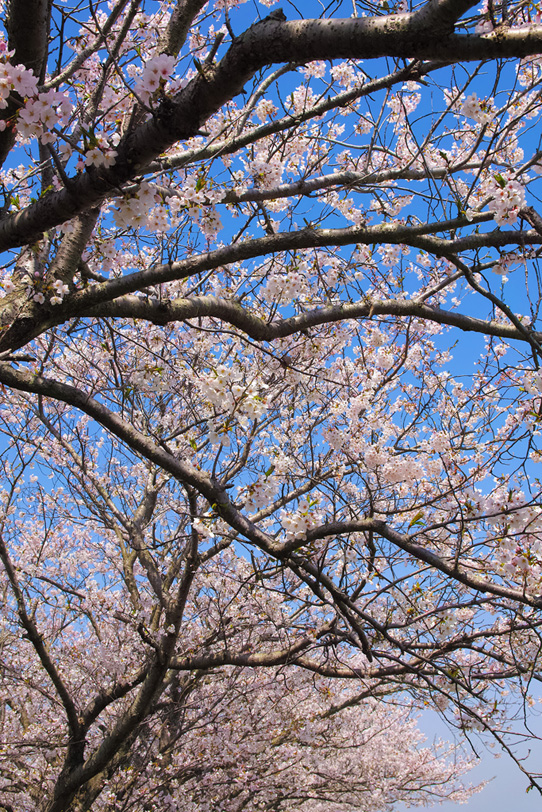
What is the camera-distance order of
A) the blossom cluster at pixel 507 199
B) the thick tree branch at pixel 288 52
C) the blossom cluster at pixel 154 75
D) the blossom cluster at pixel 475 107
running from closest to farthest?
the thick tree branch at pixel 288 52 → the blossom cluster at pixel 154 75 → the blossom cluster at pixel 507 199 → the blossom cluster at pixel 475 107

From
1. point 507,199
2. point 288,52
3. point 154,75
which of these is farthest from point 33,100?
point 507,199

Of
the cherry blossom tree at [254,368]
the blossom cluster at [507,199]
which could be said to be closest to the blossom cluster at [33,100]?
the cherry blossom tree at [254,368]

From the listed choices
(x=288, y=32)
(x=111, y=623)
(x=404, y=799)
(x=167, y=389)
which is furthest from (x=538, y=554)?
(x=404, y=799)

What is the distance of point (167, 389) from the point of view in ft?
12.2

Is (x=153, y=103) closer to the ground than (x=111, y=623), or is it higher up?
closer to the ground

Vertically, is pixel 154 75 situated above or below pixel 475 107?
below

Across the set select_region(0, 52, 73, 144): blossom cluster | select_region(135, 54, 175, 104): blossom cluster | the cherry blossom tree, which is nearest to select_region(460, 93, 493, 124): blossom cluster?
the cherry blossom tree

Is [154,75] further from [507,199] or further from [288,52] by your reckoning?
[507,199]

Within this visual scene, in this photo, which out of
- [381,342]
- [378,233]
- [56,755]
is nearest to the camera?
[378,233]

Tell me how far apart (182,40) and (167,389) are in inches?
83.7

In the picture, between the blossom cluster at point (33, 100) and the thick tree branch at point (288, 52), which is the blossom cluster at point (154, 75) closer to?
the thick tree branch at point (288, 52)

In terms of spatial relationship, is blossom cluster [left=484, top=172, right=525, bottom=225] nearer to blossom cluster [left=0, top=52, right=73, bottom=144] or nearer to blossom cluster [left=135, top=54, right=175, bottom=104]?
blossom cluster [left=135, top=54, right=175, bottom=104]

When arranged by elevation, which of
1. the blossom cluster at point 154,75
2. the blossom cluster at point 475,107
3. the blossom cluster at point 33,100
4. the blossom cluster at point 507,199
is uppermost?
the blossom cluster at point 475,107

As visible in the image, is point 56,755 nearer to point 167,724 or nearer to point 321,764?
point 167,724
